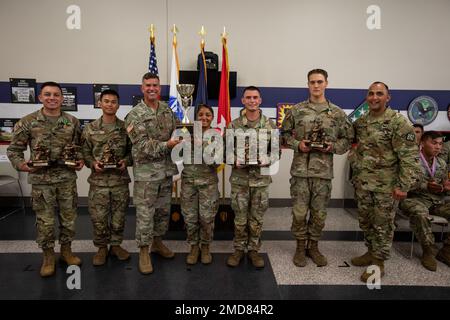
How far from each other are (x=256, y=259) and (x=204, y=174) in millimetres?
913

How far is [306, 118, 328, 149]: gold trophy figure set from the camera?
2.64m

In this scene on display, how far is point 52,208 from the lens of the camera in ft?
8.60

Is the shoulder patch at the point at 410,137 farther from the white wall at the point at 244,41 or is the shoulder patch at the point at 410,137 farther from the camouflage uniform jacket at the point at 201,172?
the white wall at the point at 244,41

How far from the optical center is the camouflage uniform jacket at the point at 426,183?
3.15m

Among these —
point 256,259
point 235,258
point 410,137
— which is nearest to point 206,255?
point 235,258

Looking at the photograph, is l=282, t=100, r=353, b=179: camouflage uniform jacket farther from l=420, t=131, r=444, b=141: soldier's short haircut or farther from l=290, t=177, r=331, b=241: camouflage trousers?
l=420, t=131, r=444, b=141: soldier's short haircut

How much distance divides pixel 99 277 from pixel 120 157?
40.6 inches

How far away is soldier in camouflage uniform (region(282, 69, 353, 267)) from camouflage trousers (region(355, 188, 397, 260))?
33cm

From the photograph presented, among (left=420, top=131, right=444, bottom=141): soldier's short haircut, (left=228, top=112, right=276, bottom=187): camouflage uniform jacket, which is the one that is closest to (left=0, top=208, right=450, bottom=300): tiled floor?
(left=228, top=112, right=276, bottom=187): camouflage uniform jacket

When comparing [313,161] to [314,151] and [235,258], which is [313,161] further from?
[235,258]

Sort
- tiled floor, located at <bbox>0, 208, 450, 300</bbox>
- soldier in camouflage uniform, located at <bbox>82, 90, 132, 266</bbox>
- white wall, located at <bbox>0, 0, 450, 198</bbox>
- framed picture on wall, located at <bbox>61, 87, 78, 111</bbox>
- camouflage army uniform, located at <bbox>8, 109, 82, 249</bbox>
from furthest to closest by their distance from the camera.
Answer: framed picture on wall, located at <bbox>61, 87, 78, 111</bbox>
white wall, located at <bbox>0, 0, 450, 198</bbox>
soldier in camouflage uniform, located at <bbox>82, 90, 132, 266</bbox>
camouflage army uniform, located at <bbox>8, 109, 82, 249</bbox>
tiled floor, located at <bbox>0, 208, 450, 300</bbox>

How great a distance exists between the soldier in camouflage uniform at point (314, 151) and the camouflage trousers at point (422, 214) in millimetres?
924

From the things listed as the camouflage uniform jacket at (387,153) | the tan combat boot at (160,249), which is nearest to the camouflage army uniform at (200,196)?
the tan combat boot at (160,249)
